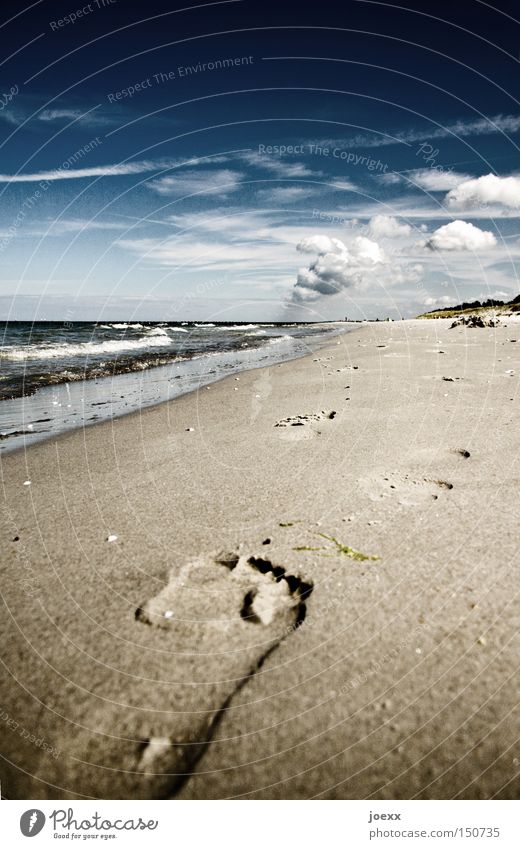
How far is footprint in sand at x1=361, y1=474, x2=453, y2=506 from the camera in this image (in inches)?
167

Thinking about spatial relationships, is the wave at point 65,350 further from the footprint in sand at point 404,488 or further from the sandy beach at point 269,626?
the footprint in sand at point 404,488

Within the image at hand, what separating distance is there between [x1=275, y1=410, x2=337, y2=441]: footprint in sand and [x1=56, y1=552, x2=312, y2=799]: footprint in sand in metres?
3.24

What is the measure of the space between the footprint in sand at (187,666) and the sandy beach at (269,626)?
0.01 metres

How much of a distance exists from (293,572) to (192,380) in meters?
12.0

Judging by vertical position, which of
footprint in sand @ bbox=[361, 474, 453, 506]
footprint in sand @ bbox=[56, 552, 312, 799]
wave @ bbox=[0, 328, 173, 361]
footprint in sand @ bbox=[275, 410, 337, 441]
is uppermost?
wave @ bbox=[0, 328, 173, 361]

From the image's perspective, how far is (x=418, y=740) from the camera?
6.85ft

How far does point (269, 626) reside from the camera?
2.79 metres

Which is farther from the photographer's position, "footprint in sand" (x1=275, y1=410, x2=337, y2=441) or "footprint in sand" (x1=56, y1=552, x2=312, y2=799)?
"footprint in sand" (x1=275, y1=410, x2=337, y2=441)

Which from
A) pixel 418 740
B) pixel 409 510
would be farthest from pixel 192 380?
pixel 418 740

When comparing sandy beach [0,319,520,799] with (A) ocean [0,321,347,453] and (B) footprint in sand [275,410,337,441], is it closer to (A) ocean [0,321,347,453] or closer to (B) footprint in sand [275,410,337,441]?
(B) footprint in sand [275,410,337,441]

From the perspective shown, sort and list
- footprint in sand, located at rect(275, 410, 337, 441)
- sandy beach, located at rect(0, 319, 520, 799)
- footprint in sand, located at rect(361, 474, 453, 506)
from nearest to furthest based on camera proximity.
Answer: sandy beach, located at rect(0, 319, 520, 799)
footprint in sand, located at rect(361, 474, 453, 506)
footprint in sand, located at rect(275, 410, 337, 441)

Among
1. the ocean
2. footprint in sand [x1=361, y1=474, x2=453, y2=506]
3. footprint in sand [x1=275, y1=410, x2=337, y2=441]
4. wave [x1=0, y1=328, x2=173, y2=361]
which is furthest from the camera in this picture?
wave [x1=0, y1=328, x2=173, y2=361]

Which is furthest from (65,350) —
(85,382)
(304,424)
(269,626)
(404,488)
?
(269,626)

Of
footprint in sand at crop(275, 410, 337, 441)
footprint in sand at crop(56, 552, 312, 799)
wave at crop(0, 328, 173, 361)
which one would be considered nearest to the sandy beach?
footprint in sand at crop(56, 552, 312, 799)
